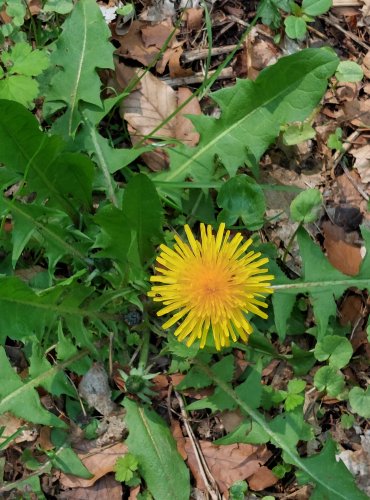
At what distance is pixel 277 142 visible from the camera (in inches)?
139

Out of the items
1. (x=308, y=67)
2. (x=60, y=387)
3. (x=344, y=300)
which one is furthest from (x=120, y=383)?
(x=308, y=67)

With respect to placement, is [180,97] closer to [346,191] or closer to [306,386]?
[346,191]

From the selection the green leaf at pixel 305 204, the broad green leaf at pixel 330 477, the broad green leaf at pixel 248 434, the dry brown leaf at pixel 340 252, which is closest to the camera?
the broad green leaf at pixel 330 477

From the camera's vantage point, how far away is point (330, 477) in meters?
2.86

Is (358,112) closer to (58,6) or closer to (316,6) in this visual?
(316,6)

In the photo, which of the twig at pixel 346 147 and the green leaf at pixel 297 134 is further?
the twig at pixel 346 147

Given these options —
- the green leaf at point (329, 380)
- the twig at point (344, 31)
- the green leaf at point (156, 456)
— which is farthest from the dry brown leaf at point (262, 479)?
the twig at point (344, 31)

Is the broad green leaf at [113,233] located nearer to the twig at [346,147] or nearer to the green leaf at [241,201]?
the green leaf at [241,201]

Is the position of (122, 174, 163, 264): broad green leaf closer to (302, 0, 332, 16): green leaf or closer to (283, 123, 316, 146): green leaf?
(283, 123, 316, 146): green leaf

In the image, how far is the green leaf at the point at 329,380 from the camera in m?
3.10

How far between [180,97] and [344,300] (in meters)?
1.42

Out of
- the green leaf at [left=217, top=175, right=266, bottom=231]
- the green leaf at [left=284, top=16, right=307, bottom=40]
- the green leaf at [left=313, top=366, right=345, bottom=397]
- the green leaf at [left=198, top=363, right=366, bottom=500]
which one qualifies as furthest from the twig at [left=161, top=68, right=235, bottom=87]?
the green leaf at [left=313, top=366, right=345, bottom=397]

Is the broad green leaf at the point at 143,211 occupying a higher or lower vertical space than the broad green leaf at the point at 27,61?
lower

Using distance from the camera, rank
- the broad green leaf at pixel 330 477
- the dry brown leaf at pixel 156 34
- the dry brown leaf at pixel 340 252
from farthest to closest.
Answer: the dry brown leaf at pixel 156 34 < the dry brown leaf at pixel 340 252 < the broad green leaf at pixel 330 477
